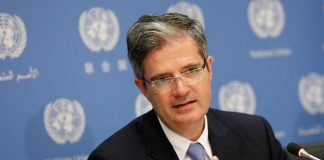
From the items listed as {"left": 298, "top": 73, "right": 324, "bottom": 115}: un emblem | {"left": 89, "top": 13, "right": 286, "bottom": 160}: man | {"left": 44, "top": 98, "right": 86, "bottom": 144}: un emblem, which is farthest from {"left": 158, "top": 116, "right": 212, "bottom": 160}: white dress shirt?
{"left": 298, "top": 73, "right": 324, "bottom": 115}: un emblem

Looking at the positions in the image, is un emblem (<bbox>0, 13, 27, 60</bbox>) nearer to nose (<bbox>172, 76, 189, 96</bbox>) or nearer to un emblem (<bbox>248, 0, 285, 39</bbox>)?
nose (<bbox>172, 76, 189, 96</bbox>)

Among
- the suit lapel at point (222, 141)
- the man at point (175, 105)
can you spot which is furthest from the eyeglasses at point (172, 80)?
the suit lapel at point (222, 141)

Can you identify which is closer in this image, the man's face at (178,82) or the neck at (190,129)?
the man's face at (178,82)

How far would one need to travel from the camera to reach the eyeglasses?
1.89 metres

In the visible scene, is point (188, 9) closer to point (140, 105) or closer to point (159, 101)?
point (140, 105)

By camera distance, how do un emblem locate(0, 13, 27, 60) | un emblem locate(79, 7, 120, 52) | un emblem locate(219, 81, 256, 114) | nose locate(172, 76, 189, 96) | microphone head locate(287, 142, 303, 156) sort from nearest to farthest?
nose locate(172, 76, 189, 96) < microphone head locate(287, 142, 303, 156) < un emblem locate(0, 13, 27, 60) < un emblem locate(79, 7, 120, 52) < un emblem locate(219, 81, 256, 114)

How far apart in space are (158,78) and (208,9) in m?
1.28

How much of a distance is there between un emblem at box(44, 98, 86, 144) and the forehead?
86 centimetres

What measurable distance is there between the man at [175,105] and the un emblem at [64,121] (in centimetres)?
60

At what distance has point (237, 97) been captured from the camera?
3.18 metres

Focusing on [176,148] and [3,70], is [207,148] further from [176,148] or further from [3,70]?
[3,70]

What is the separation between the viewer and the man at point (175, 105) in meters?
1.88

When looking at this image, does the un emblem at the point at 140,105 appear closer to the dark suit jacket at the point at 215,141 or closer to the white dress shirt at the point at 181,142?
the dark suit jacket at the point at 215,141

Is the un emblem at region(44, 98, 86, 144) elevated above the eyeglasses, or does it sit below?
below
